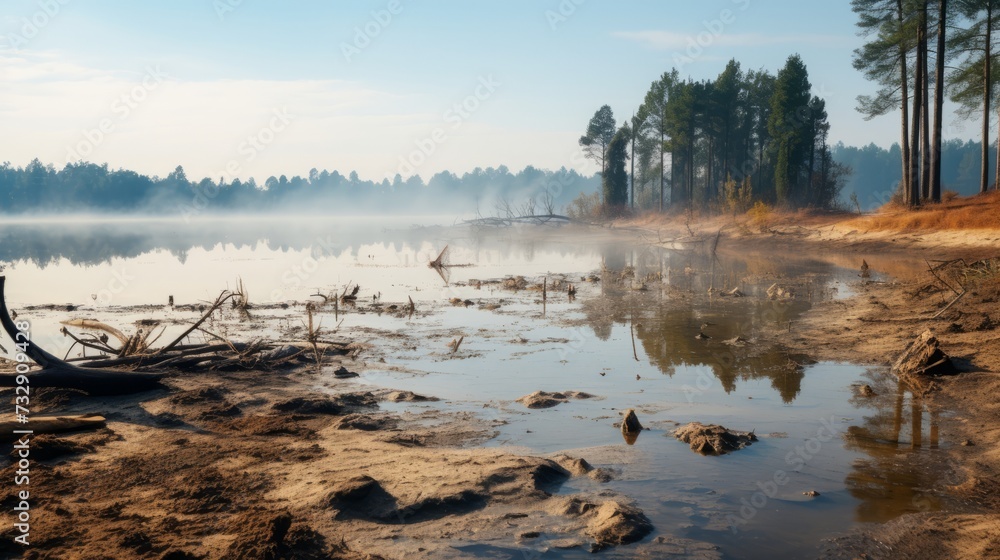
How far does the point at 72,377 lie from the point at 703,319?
11.0 meters

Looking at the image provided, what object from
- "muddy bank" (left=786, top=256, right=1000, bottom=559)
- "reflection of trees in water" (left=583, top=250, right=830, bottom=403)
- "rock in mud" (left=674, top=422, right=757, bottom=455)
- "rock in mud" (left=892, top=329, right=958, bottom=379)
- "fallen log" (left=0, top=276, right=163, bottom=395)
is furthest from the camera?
"reflection of trees in water" (left=583, top=250, right=830, bottom=403)

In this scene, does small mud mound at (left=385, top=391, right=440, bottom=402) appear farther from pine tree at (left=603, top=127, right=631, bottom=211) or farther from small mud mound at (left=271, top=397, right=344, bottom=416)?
pine tree at (left=603, top=127, right=631, bottom=211)

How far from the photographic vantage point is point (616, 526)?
4844 mm

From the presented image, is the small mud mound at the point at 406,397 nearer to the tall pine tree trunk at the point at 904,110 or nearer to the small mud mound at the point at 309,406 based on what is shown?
the small mud mound at the point at 309,406

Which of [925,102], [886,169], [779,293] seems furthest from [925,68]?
[886,169]

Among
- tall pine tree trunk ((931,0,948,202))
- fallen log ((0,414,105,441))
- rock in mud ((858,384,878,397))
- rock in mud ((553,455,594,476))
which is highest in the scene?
tall pine tree trunk ((931,0,948,202))

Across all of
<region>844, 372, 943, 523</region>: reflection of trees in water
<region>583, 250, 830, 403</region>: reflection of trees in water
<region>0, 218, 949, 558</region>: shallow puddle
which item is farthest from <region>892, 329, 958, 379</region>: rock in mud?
<region>583, 250, 830, 403</region>: reflection of trees in water

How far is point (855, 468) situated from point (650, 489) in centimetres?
190

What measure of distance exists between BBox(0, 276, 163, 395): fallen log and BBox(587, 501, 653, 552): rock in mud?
620 centimetres

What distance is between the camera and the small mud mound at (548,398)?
8266mm

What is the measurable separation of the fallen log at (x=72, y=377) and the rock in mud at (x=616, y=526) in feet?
20.3

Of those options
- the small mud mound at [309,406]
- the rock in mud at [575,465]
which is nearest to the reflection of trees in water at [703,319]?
the rock in mud at [575,465]

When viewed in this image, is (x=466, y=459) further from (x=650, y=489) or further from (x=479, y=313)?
(x=479, y=313)

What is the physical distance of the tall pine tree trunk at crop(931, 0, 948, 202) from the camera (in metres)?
31.2
